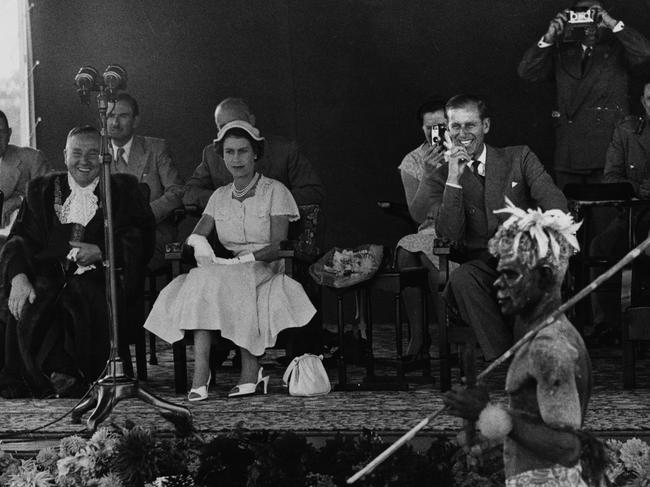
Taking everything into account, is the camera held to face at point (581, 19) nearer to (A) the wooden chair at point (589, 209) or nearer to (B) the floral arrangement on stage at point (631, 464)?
(A) the wooden chair at point (589, 209)

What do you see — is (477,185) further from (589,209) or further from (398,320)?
(589,209)

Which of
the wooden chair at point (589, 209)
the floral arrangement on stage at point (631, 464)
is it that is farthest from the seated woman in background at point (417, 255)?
the floral arrangement on stage at point (631, 464)

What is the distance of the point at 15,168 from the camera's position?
26.0 ft

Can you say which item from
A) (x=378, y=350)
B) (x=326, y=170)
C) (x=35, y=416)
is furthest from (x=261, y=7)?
(x=35, y=416)

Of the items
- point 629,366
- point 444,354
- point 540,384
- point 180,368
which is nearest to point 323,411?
point 444,354

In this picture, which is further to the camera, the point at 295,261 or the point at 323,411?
the point at 295,261

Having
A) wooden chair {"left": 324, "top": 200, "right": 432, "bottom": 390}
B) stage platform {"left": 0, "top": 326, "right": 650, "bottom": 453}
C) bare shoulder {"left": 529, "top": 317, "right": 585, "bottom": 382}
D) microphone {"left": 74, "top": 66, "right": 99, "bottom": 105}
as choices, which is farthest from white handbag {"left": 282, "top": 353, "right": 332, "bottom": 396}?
bare shoulder {"left": 529, "top": 317, "right": 585, "bottom": 382}

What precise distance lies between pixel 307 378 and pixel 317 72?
11.2ft

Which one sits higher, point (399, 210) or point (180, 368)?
point (399, 210)

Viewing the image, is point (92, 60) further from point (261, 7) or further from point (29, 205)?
point (29, 205)

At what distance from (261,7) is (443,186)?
3206 mm

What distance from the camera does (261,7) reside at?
362 inches

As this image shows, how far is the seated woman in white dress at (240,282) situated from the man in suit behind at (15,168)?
1484 mm

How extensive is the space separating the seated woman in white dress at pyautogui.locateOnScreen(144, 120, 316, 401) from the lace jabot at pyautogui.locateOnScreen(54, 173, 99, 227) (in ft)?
1.98
